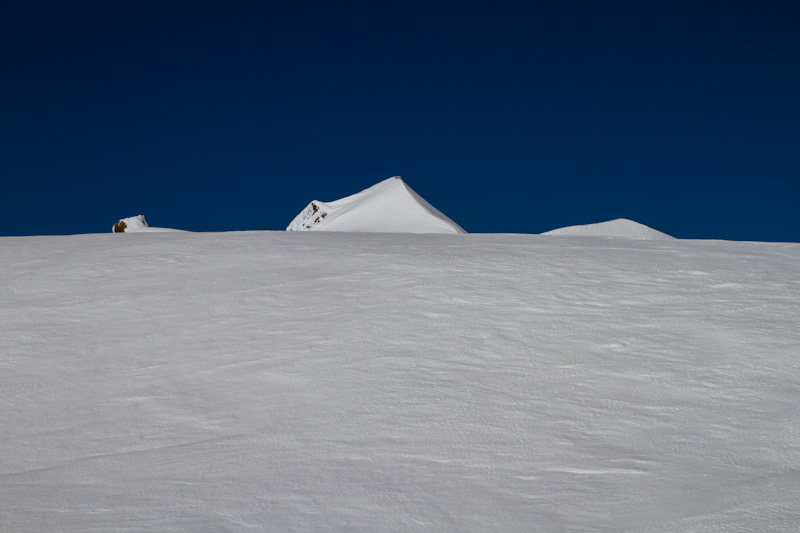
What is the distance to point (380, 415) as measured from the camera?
204 cm

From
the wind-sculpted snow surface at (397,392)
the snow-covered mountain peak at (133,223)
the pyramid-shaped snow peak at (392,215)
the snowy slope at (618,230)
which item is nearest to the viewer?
the wind-sculpted snow surface at (397,392)

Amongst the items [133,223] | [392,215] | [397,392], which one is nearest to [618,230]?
[392,215]

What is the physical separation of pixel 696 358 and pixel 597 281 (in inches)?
36.1

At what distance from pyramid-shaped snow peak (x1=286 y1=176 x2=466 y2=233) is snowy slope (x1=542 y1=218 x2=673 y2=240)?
4230 millimetres

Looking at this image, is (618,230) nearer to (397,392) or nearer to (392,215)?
(392,215)

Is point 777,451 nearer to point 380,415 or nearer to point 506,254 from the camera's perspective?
point 380,415

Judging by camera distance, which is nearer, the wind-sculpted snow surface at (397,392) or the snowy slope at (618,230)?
the wind-sculpted snow surface at (397,392)

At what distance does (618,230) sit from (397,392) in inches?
478

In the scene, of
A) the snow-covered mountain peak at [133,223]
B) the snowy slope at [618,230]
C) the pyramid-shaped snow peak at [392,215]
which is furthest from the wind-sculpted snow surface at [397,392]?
the snow-covered mountain peak at [133,223]

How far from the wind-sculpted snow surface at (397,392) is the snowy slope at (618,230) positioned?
919cm

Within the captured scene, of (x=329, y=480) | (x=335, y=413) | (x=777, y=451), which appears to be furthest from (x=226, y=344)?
(x=777, y=451)

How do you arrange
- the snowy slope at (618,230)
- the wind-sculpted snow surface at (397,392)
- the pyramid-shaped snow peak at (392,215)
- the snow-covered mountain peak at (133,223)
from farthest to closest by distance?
the snow-covered mountain peak at (133,223) → the pyramid-shaped snow peak at (392,215) → the snowy slope at (618,230) → the wind-sculpted snow surface at (397,392)

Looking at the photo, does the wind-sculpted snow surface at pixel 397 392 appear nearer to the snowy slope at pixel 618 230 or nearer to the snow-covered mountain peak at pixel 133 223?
the snowy slope at pixel 618 230

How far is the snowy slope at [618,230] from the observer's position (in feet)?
42.6
